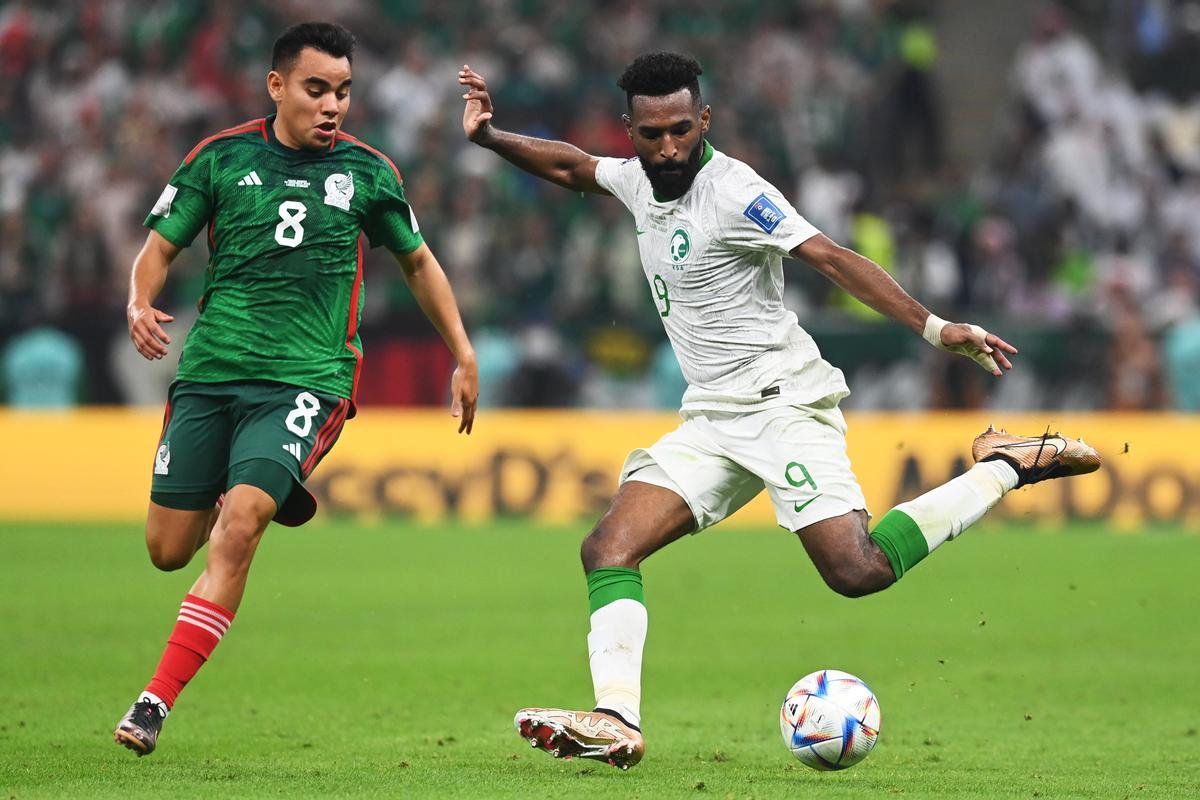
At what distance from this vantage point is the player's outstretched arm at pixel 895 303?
632cm

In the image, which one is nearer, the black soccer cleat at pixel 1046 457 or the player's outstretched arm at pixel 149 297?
the player's outstretched arm at pixel 149 297

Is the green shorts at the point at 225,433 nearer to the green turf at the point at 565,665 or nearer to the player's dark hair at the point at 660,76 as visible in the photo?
the green turf at the point at 565,665

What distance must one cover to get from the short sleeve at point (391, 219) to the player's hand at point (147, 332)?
0.93 m

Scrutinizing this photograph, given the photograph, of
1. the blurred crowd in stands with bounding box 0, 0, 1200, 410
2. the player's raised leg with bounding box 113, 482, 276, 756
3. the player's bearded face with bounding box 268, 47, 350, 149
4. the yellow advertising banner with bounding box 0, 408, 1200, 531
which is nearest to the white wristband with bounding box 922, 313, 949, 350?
the player's bearded face with bounding box 268, 47, 350, 149

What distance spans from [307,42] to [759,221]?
180 cm

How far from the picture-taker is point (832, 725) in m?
6.32

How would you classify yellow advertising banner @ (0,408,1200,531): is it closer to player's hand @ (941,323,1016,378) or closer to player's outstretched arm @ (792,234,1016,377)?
player's outstretched arm @ (792,234,1016,377)

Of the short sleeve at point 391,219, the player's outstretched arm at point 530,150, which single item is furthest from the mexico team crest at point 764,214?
the short sleeve at point 391,219

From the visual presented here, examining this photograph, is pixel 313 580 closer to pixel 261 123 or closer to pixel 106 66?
pixel 261 123

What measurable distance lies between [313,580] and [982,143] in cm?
1276

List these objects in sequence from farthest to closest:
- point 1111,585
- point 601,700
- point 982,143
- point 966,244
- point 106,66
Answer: point 982,143
point 106,66
point 966,244
point 1111,585
point 601,700

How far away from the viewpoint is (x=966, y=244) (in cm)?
1903

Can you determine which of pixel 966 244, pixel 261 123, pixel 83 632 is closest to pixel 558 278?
pixel 966 244

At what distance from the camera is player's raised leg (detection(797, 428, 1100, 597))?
677cm
